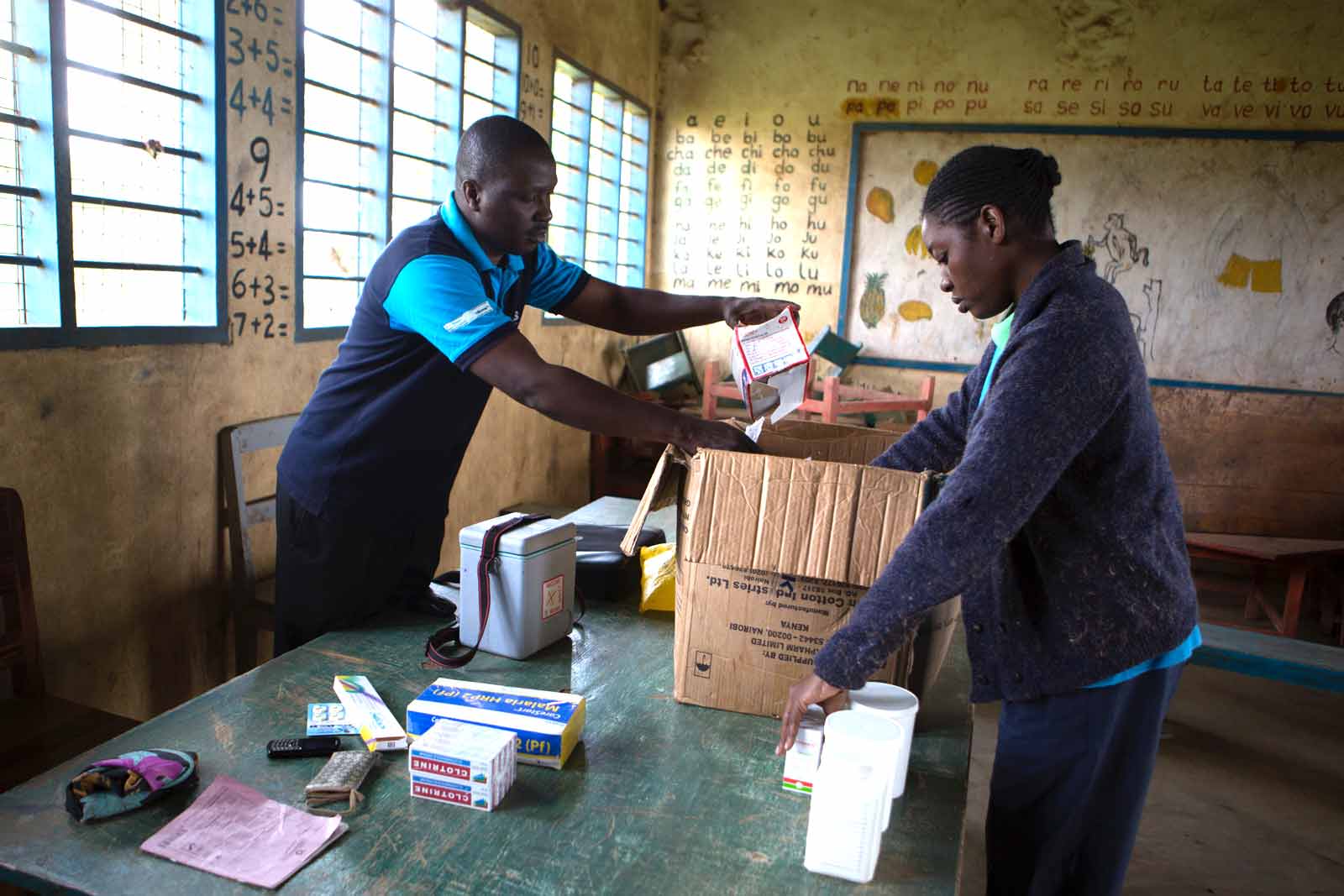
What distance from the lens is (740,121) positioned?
5586mm

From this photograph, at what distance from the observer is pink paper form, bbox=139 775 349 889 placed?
3.44ft

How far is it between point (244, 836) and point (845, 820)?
28.0 inches

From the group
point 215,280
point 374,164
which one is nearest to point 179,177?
point 215,280

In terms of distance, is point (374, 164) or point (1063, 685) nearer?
point (1063, 685)

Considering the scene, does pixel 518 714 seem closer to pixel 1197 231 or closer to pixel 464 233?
pixel 464 233

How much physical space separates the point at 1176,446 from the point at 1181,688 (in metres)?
2.02

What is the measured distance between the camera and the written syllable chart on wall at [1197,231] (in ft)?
16.5

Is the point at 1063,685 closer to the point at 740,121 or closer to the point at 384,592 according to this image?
the point at 384,592

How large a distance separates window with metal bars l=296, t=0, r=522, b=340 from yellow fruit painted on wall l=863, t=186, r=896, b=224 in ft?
8.16

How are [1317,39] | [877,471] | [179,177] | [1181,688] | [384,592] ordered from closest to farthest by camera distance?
1. [877,471]
2. [384,592]
3. [179,177]
4. [1181,688]
5. [1317,39]

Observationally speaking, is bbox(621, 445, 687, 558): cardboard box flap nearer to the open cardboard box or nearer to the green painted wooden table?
the open cardboard box

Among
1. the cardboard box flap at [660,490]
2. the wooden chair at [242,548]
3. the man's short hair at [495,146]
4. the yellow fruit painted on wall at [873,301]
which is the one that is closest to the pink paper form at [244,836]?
the cardboard box flap at [660,490]

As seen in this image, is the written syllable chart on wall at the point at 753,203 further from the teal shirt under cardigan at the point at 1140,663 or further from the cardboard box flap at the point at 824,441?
the teal shirt under cardigan at the point at 1140,663

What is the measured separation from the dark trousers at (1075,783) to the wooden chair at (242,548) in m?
1.98
